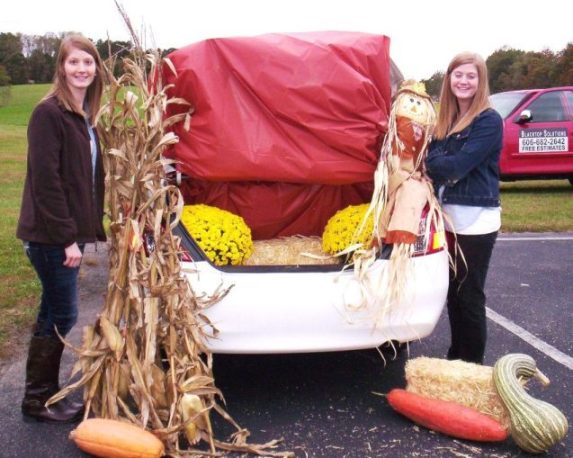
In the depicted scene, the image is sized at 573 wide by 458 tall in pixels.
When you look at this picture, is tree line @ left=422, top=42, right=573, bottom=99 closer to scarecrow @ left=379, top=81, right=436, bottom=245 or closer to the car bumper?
scarecrow @ left=379, top=81, right=436, bottom=245

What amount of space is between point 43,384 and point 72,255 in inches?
29.8

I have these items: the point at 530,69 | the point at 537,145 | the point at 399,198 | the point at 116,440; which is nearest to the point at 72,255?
the point at 116,440

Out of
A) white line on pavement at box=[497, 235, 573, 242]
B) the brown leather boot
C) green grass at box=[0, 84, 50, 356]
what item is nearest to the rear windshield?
white line on pavement at box=[497, 235, 573, 242]

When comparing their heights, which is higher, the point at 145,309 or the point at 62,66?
the point at 62,66

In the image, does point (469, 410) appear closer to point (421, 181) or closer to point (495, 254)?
point (421, 181)

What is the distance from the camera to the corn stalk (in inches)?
130

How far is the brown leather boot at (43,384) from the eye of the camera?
3.54m

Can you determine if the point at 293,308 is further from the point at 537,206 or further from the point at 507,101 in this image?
the point at 507,101

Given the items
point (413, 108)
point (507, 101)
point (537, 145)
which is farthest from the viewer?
point (507, 101)

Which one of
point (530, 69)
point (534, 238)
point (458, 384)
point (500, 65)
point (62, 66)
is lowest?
point (534, 238)

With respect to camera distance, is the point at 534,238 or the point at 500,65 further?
the point at 500,65

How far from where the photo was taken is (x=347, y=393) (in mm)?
3967

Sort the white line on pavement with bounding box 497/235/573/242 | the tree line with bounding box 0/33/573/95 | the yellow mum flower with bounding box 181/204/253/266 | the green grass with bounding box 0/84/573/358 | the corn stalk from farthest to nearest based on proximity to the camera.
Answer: the tree line with bounding box 0/33/573/95 → the white line on pavement with bounding box 497/235/573/242 → the green grass with bounding box 0/84/573/358 → the yellow mum flower with bounding box 181/204/253/266 → the corn stalk

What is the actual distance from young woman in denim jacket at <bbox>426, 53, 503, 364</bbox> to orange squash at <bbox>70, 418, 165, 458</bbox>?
189 cm
